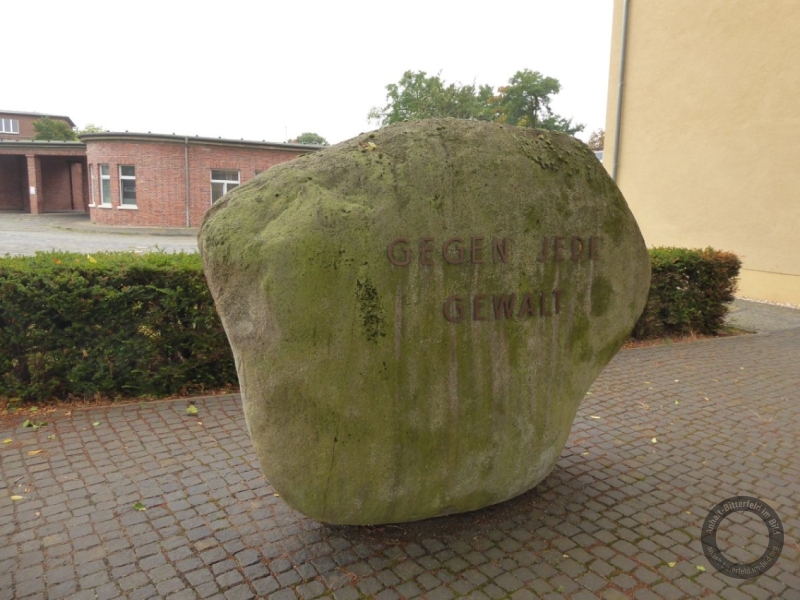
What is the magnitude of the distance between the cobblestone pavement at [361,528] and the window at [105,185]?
24.8 metres

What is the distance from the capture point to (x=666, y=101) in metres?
14.7

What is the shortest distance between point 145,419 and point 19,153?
33072 mm

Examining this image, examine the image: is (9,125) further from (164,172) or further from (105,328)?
A: (105,328)

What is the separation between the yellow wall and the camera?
12.3 m

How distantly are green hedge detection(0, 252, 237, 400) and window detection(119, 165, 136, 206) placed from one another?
22.6 meters

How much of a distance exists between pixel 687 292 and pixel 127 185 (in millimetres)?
25062

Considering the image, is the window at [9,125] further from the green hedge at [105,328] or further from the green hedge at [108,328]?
the green hedge at [105,328]

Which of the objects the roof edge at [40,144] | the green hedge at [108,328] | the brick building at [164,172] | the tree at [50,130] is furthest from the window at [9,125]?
the green hedge at [108,328]

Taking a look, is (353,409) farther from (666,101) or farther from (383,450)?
(666,101)

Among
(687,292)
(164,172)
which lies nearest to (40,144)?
(164,172)

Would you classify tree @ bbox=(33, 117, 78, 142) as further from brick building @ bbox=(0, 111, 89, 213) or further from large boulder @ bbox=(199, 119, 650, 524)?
large boulder @ bbox=(199, 119, 650, 524)

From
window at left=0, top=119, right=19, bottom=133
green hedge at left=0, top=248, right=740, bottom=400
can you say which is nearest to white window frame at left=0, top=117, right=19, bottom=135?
window at left=0, top=119, right=19, bottom=133

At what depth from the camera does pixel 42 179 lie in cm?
3491

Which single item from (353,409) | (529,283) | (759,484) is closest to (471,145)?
(529,283)
